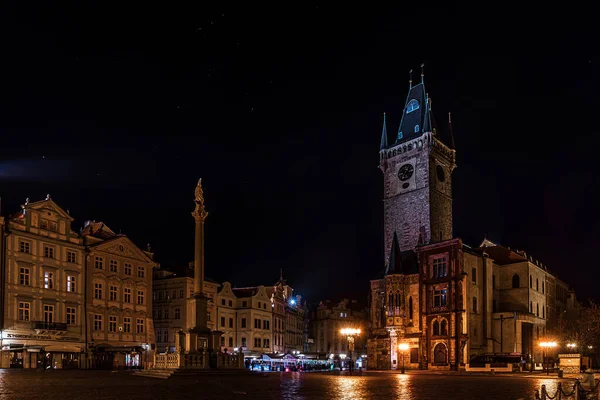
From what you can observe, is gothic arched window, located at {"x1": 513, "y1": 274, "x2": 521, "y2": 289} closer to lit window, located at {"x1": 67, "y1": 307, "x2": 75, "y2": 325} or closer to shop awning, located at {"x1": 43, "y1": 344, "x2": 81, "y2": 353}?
shop awning, located at {"x1": 43, "y1": 344, "x2": 81, "y2": 353}

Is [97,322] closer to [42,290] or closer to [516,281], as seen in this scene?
[42,290]

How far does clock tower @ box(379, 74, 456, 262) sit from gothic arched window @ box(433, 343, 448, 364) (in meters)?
14.9

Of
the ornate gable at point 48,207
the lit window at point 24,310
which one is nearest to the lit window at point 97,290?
the ornate gable at point 48,207

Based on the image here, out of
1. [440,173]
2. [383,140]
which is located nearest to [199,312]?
[440,173]

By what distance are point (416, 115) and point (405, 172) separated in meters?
9.30

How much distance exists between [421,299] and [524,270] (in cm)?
1349

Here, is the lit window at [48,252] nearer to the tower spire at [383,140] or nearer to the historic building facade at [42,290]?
the historic building facade at [42,290]

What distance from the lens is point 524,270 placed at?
250ft

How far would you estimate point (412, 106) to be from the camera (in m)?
93.7

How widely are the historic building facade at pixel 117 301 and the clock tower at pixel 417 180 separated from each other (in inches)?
1248

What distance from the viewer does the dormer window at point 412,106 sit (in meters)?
93.0

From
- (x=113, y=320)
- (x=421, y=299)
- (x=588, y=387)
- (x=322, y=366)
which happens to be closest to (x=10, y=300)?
(x=113, y=320)

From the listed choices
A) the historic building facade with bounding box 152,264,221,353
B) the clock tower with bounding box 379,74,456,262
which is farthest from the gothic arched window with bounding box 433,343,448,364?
the historic building facade with bounding box 152,264,221,353

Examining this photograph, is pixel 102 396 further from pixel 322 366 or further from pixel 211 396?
pixel 322 366
